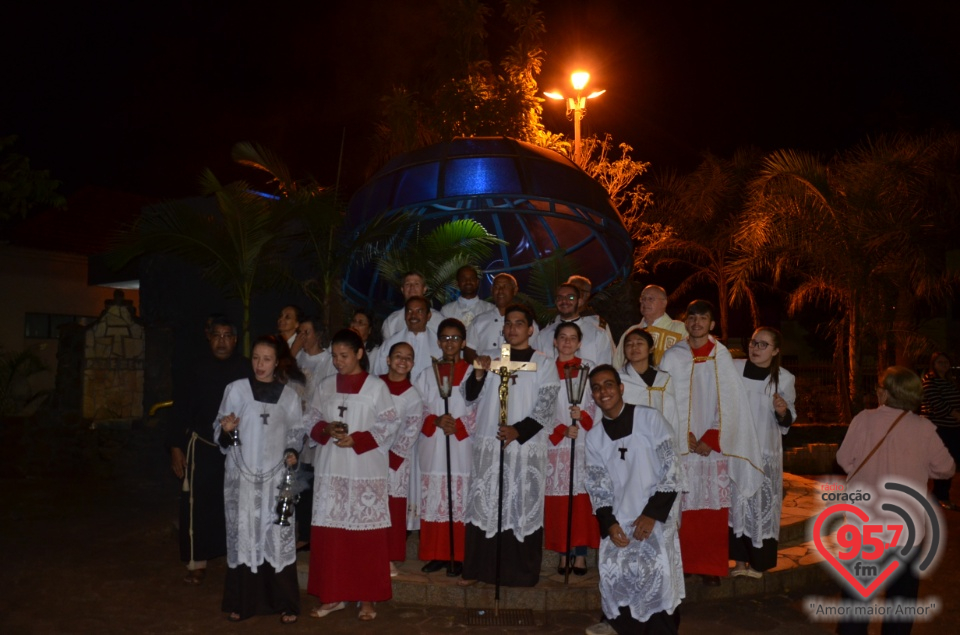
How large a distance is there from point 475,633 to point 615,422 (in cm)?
176

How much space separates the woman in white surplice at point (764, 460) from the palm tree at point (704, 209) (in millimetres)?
12401

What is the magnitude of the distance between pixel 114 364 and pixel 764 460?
11.1 m

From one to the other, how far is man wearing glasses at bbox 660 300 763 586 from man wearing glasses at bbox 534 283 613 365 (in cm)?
75

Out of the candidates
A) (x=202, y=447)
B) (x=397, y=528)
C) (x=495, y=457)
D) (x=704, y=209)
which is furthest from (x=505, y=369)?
(x=704, y=209)

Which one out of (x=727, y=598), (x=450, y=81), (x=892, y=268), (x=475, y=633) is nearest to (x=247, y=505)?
(x=475, y=633)

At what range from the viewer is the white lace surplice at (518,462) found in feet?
20.2

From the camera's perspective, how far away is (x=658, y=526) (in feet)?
16.1

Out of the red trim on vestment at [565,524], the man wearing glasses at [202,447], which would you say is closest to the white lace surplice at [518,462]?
the red trim on vestment at [565,524]

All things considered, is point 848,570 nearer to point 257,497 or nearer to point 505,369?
point 505,369

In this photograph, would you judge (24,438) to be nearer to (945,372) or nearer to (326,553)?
(326,553)

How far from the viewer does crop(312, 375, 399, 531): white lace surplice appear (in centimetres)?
565

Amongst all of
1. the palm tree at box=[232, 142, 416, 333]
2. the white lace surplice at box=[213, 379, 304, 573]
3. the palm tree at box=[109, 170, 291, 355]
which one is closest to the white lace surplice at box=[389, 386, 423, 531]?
the white lace surplice at box=[213, 379, 304, 573]

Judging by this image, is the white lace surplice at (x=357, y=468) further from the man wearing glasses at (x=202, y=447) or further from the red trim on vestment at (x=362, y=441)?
the man wearing glasses at (x=202, y=447)

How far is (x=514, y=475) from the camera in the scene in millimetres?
6168
